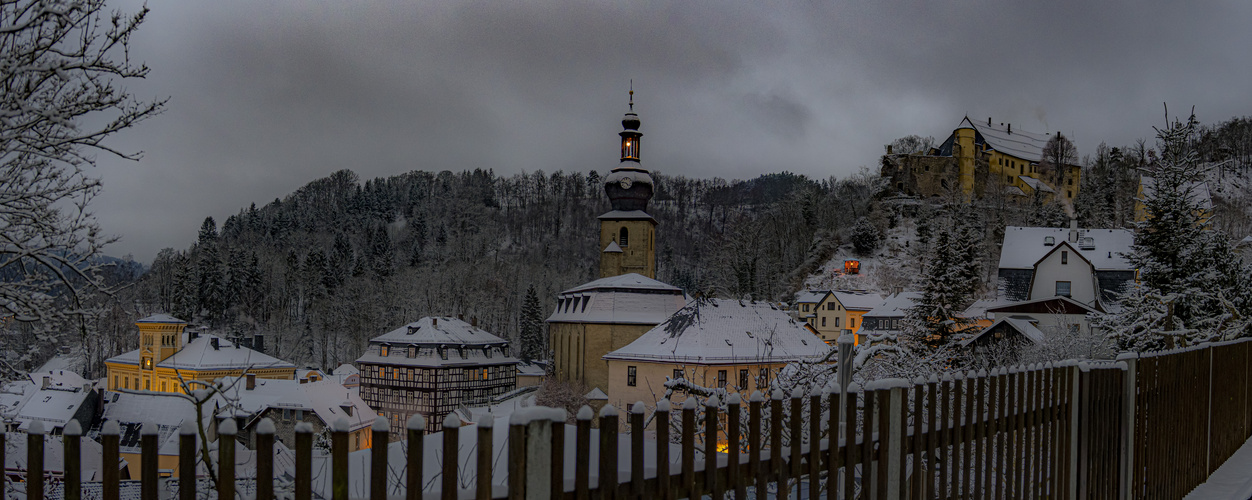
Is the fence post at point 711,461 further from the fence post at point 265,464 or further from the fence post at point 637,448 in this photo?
the fence post at point 265,464

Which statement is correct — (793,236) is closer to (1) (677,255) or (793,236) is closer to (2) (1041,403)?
(1) (677,255)

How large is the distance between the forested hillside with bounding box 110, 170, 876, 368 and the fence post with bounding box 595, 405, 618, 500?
174ft

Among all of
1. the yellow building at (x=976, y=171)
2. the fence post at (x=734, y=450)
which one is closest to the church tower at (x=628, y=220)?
the yellow building at (x=976, y=171)

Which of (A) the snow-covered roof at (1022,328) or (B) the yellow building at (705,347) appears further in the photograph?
(B) the yellow building at (705,347)

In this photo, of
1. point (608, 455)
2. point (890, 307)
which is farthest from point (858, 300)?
point (608, 455)

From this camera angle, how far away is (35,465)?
1998 millimetres

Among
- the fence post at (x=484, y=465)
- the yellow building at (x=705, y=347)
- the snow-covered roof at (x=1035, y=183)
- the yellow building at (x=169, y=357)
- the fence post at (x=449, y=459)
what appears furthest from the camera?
the snow-covered roof at (x=1035, y=183)

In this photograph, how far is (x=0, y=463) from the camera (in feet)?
6.19

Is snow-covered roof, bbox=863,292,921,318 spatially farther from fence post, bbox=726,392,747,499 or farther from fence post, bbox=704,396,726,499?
fence post, bbox=704,396,726,499

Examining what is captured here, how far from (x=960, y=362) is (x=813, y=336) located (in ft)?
46.8

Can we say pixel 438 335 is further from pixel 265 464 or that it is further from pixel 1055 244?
pixel 265 464

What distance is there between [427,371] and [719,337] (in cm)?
2175

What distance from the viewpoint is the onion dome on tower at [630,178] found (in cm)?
5862

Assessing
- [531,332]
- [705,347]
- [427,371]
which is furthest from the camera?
[531,332]
